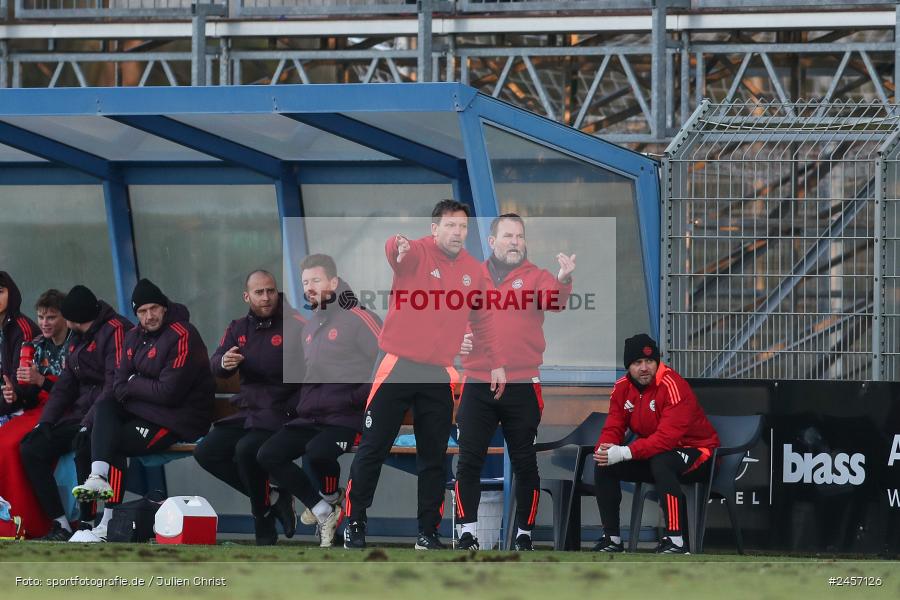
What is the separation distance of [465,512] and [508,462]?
572mm

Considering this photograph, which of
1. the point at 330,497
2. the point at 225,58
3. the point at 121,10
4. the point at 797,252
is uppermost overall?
the point at 121,10

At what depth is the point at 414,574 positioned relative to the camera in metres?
4.86

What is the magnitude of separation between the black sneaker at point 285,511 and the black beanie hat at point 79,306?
4.87 ft

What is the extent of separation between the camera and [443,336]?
6.79 m

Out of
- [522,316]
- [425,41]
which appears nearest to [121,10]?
[425,41]

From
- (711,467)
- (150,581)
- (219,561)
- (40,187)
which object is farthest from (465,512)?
(40,187)

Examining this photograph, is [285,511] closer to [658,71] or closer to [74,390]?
[74,390]

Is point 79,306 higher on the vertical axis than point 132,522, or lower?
higher

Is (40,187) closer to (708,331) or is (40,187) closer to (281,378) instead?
(281,378)

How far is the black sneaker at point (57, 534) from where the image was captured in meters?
7.84

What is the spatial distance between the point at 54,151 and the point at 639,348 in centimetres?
371

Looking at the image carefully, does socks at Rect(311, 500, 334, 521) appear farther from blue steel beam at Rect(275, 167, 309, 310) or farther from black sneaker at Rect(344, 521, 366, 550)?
blue steel beam at Rect(275, 167, 309, 310)

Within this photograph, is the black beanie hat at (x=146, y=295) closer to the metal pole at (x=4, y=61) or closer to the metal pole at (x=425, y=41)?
the metal pole at (x=425, y=41)

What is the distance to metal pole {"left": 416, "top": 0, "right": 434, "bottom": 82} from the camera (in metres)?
13.2
